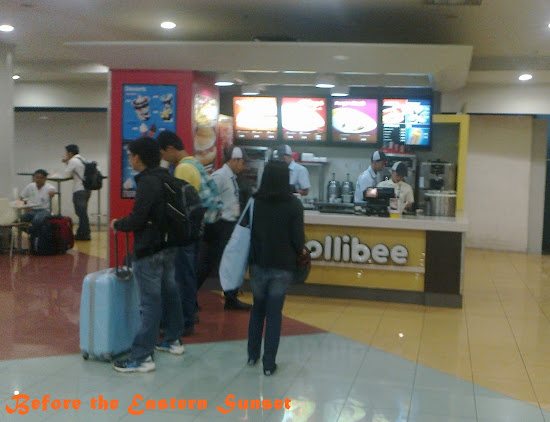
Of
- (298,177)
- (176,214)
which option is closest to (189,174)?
(176,214)

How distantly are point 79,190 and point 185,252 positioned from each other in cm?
780

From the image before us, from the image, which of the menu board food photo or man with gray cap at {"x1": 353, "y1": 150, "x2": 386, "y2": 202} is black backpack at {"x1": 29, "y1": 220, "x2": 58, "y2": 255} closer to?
the menu board food photo

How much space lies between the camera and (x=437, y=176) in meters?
11.0

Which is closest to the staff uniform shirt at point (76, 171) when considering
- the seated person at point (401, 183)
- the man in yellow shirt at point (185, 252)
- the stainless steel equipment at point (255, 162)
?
the stainless steel equipment at point (255, 162)

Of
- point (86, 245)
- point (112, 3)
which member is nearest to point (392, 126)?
point (112, 3)

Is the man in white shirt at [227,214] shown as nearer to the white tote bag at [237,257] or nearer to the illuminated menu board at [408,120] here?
the white tote bag at [237,257]

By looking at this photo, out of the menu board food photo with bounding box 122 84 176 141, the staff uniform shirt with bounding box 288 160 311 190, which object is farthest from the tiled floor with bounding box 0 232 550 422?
the staff uniform shirt with bounding box 288 160 311 190

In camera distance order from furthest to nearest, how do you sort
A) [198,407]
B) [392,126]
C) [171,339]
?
[392,126], [171,339], [198,407]

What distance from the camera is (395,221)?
8.42m

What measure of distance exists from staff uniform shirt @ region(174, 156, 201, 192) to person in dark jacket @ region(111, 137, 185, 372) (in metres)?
0.99

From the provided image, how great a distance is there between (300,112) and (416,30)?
243cm

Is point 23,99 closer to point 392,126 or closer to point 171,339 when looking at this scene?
point 392,126

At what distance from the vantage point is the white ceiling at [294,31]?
27.0ft

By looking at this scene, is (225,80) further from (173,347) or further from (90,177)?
(90,177)
